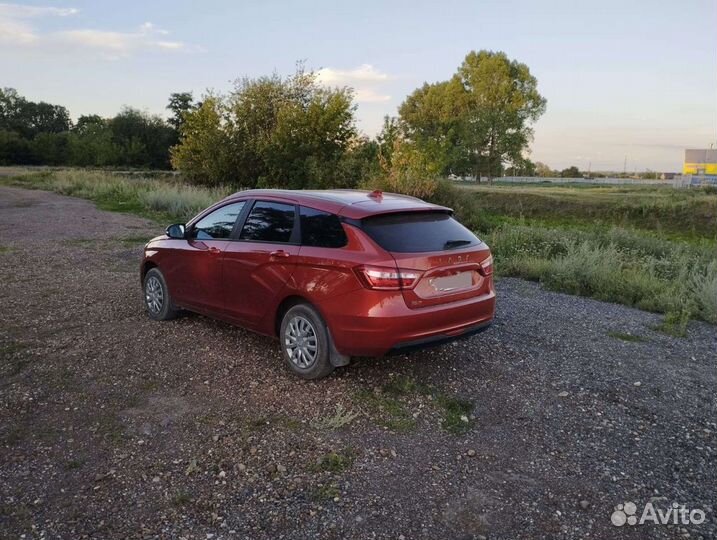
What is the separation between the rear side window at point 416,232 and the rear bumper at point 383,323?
0.45m

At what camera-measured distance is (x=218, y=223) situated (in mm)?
6176

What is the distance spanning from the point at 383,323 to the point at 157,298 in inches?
140

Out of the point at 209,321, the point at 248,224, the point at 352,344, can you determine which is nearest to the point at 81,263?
the point at 209,321

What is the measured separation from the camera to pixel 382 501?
3426 mm

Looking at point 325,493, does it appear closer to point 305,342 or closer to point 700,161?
point 305,342

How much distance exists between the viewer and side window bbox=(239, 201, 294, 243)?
5.34 meters

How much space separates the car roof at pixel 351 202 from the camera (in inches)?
193

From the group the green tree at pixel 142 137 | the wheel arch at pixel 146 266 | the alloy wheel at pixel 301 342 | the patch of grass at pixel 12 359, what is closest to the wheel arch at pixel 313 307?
the alloy wheel at pixel 301 342

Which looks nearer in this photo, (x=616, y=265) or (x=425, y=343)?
(x=425, y=343)

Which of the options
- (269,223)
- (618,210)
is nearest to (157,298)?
(269,223)

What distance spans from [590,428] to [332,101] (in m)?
24.3

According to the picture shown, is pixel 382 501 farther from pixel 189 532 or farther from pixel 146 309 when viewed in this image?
pixel 146 309

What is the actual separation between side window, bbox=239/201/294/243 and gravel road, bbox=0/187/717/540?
1.20m

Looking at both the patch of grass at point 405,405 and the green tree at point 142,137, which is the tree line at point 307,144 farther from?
the patch of grass at point 405,405
